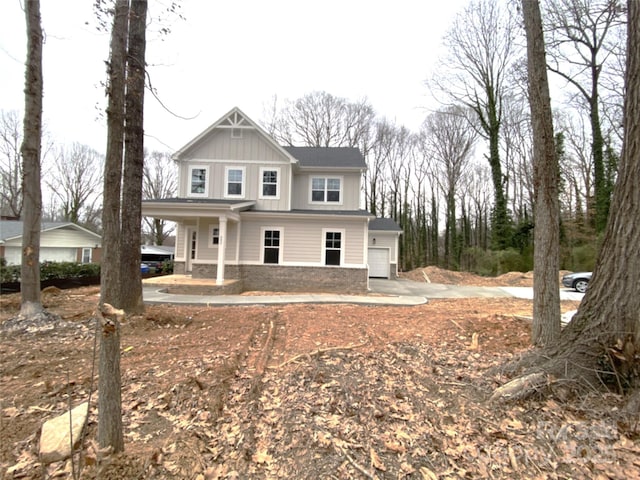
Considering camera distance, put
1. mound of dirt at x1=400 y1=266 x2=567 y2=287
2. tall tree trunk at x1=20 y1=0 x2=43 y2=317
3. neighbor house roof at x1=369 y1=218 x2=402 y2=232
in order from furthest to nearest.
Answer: neighbor house roof at x1=369 y1=218 x2=402 y2=232 < mound of dirt at x1=400 y1=266 x2=567 y2=287 < tall tree trunk at x1=20 y1=0 x2=43 y2=317

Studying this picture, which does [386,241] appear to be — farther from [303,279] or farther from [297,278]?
[297,278]

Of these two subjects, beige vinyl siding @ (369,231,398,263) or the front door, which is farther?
→ beige vinyl siding @ (369,231,398,263)

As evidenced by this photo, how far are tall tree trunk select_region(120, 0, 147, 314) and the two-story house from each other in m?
4.40

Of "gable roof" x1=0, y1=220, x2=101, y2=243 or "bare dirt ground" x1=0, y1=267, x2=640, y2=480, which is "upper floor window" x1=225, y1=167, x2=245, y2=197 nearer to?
"bare dirt ground" x1=0, y1=267, x2=640, y2=480

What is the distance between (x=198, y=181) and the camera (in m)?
13.9

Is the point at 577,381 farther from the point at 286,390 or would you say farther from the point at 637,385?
the point at 286,390

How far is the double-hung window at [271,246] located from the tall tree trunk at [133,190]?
631 centimetres

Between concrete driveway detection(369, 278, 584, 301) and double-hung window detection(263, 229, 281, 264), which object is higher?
double-hung window detection(263, 229, 281, 264)

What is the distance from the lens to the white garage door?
19.6m

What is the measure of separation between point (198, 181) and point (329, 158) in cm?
621

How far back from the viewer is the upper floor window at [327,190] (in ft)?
48.0

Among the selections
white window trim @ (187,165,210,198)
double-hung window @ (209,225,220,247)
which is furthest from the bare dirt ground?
white window trim @ (187,165,210,198)

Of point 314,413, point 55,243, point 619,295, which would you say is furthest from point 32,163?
point 55,243

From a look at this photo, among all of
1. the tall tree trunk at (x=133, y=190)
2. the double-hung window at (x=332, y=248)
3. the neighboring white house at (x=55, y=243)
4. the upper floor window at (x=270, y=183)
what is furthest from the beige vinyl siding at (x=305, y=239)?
the neighboring white house at (x=55, y=243)
